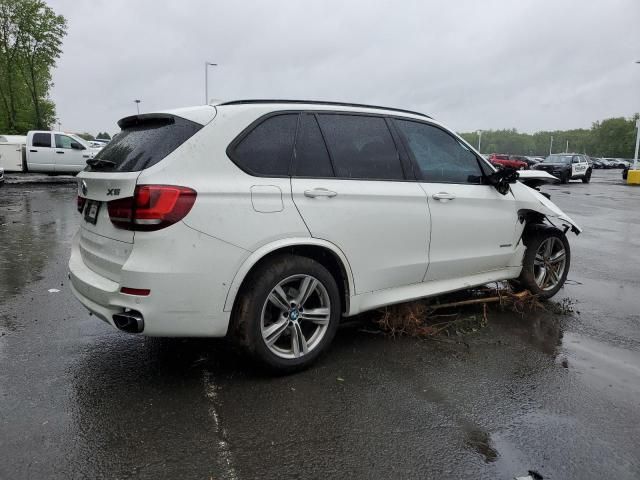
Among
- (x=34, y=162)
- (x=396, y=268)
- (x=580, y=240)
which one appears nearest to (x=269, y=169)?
(x=396, y=268)

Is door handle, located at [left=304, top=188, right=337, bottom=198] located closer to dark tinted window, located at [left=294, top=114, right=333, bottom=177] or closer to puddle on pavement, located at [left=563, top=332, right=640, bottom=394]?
dark tinted window, located at [left=294, top=114, right=333, bottom=177]

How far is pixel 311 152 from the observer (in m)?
3.62

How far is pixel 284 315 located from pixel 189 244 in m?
0.85

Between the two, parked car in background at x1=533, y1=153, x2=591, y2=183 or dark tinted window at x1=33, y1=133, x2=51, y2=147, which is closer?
dark tinted window at x1=33, y1=133, x2=51, y2=147

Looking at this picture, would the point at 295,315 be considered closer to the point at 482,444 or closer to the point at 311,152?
the point at 311,152

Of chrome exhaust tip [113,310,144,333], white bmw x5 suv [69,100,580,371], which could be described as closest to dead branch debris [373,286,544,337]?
white bmw x5 suv [69,100,580,371]

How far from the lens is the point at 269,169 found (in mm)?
3377

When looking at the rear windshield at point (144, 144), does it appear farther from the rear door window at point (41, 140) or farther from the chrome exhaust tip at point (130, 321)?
the rear door window at point (41, 140)

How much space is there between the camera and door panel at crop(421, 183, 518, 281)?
4.21 meters

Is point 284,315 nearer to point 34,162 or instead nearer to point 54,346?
point 54,346

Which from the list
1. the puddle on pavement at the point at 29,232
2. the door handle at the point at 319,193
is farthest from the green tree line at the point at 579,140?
the door handle at the point at 319,193

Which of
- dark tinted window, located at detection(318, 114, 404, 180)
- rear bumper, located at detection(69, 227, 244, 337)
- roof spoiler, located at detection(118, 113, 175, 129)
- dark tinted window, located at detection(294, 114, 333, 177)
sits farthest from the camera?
dark tinted window, located at detection(318, 114, 404, 180)

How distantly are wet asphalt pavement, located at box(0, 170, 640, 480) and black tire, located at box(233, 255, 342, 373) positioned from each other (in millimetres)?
140

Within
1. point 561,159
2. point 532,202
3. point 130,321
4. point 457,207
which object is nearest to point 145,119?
point 130,321
